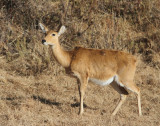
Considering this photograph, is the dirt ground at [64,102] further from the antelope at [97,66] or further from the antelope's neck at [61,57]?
the antelope's neck at [61,57]

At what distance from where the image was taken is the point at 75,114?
22.8 feet

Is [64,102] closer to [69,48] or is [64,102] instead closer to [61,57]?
[61,57]

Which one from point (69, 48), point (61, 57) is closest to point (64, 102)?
point (61, 57)

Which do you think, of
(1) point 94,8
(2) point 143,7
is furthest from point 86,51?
(2) point 143,7

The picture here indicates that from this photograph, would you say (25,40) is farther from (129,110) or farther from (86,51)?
(129,110)

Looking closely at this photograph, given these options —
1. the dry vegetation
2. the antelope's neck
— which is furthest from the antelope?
the dry vegetation

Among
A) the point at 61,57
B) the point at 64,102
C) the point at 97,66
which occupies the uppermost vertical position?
the point at 61,57

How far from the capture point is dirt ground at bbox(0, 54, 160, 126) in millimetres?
6512

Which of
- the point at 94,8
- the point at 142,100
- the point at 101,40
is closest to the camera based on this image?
the point at 142,100

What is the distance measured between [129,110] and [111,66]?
107 centimetres

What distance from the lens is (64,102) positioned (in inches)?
304

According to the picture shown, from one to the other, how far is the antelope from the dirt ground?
337 mm

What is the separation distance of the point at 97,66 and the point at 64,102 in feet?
3.97

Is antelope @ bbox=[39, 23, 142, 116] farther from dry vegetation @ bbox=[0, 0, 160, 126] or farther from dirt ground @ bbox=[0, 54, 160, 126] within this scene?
dry vegetation @ bbox=[0, 0, 160, 126]
